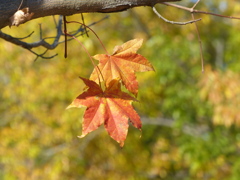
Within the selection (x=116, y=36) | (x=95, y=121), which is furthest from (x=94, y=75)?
(x=116, y=36)

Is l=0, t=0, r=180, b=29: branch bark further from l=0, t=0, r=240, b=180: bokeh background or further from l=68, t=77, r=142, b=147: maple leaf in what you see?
l=0, t=0, r=240, b=180: bokeh background

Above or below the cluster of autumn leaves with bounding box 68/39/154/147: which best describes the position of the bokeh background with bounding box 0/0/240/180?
below

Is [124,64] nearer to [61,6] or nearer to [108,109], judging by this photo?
[108,109]

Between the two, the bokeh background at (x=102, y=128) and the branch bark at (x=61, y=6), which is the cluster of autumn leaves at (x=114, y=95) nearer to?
the branch bark at (x=61, y=6)

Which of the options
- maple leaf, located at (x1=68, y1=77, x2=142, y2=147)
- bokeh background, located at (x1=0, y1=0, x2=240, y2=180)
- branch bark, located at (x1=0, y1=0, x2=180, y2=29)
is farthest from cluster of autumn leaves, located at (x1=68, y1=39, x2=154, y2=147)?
bokeh background, located at (x1=0, y1=0, x2=240, y2=180)

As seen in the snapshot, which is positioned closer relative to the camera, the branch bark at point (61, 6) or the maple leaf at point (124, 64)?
the branch bark at point (61, 6)

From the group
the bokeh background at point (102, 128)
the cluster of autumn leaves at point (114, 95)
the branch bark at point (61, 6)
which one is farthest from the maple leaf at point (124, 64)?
the bokeh background at point (102, 128)

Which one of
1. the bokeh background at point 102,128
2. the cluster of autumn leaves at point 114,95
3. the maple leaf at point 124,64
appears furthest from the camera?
the bokeh background at point 102,128

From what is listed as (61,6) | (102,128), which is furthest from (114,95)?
(102,128)
